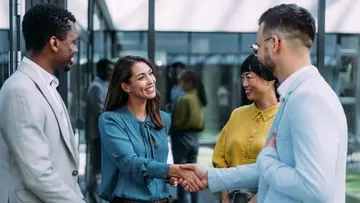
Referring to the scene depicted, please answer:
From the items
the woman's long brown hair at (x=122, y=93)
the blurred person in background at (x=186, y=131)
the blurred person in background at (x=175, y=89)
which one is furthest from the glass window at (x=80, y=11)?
the woman's long brown hair at (x=122, y=93)

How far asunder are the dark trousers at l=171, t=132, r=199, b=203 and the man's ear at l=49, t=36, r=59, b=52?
160 inches

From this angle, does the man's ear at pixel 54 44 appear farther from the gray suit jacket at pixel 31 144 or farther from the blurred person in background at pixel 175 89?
the blurred person in background at pixel 175 89

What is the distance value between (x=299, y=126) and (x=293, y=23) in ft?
1.07

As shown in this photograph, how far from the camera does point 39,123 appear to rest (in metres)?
2.13

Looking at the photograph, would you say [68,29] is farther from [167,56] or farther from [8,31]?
[167,56]

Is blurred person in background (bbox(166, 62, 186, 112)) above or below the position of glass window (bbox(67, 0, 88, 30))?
below

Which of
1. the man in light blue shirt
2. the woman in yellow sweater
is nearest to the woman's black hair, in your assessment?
the woman in yellow sweater

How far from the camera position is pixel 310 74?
1859mm

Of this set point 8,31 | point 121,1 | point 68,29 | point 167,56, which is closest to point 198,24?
point 167,56

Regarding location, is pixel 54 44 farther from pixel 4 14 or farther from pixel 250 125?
pixel 4 14

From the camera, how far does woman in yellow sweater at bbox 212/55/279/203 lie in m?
2.97

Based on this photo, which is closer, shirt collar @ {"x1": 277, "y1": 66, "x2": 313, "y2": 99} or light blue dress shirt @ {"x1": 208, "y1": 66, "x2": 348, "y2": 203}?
light blue dress shirt @ {"x1": 208, "y1": 66, "x2": 348, "y2": 203}

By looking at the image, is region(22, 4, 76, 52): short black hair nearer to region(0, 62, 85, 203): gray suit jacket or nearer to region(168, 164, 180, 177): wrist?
region(0, 62, 85, 203): gray suit jacket

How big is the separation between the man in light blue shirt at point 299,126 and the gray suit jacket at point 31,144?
722 mm
